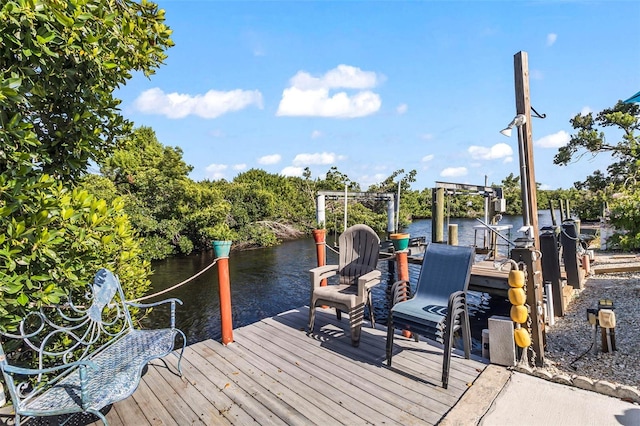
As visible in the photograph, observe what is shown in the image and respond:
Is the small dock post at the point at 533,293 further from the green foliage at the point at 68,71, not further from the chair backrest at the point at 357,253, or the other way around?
the green foliage at the point at 68,71

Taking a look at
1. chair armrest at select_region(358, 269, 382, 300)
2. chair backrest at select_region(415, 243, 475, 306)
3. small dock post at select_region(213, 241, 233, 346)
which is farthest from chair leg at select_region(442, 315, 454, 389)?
small dock post at select_region(213, 241, 233, 346)

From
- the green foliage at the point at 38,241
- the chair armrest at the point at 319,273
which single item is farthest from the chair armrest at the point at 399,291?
the green foliage at the point at 38,241

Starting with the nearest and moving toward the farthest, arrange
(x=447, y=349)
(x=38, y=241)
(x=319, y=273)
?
1. (x=38, y=241)
2. (x=447, y=349)
3. (x=319, y=273)

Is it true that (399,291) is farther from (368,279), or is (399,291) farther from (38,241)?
(38,241)

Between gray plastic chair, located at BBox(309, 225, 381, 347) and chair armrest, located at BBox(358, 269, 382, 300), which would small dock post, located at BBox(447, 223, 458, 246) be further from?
chair armrest, located at BBox(358, 269, 382, 300)

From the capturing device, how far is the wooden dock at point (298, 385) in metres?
2.14

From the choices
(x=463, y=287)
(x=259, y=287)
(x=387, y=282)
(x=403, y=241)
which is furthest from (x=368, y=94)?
(x=463, y=287)

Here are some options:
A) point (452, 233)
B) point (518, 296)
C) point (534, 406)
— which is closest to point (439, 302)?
point (518, 296)

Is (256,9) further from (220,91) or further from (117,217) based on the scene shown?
(220,91)

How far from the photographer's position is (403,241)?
378 centimetres

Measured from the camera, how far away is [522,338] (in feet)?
8.61

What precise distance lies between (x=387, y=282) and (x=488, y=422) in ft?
29.7

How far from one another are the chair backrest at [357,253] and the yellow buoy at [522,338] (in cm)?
139

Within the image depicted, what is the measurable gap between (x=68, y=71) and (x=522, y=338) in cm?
363
